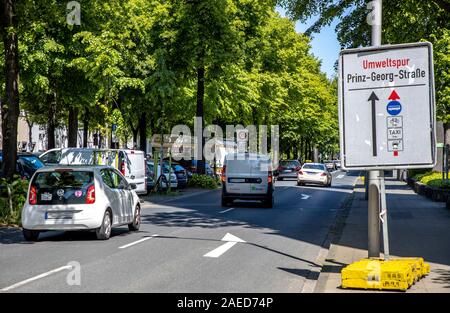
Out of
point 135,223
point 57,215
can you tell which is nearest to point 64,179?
point 57,215

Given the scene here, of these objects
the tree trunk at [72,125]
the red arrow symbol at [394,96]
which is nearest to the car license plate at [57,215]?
the red arrow symbol at [394,96]

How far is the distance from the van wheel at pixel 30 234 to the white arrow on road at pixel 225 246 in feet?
13.1

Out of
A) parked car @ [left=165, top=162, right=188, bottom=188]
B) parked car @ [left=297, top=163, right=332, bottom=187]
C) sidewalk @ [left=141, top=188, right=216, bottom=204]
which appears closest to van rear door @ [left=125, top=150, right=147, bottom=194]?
sidewalk @ [left=141, top=188, right=216, bottom=204]

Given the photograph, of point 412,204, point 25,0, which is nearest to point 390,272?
point 25,0

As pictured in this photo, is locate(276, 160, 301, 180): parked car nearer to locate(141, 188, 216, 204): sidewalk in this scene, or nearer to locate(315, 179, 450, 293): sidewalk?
locate(141, 188, 216, 204): sidewalk

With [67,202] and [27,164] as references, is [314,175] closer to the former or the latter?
[27,164]

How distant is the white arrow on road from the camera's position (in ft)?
41.0

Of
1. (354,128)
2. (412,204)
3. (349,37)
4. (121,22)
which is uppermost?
(121,22)

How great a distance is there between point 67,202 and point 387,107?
7652mm

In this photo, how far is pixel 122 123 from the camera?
108ft

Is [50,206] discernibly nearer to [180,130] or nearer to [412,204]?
[412,204]

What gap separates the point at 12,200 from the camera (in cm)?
1823
